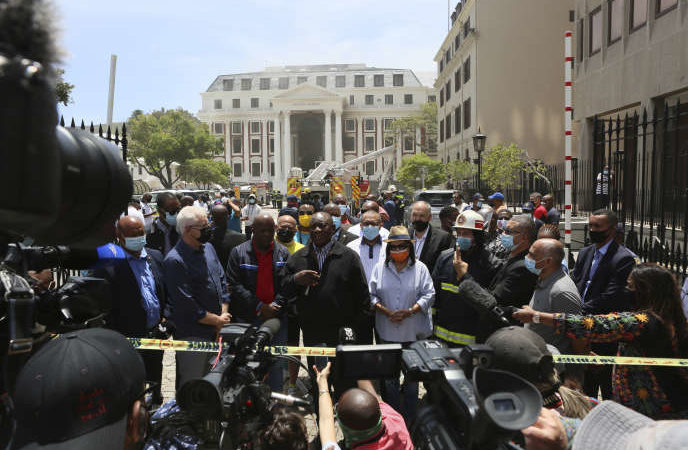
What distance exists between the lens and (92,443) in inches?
63.7

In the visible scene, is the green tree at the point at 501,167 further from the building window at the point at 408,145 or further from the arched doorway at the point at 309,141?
the arched doorway at the point at 309,141

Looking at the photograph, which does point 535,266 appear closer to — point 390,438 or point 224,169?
point 390,438

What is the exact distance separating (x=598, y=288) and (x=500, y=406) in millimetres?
3848

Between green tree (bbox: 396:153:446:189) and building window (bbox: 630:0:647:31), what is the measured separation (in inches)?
813

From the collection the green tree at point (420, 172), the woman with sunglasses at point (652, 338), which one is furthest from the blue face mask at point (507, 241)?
the green tree at point (420, 172)

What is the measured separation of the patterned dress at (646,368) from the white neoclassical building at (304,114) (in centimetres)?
7859

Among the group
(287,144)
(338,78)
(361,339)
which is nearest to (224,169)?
(287,144)

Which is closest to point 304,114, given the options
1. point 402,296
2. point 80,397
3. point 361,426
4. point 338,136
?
point 338,136

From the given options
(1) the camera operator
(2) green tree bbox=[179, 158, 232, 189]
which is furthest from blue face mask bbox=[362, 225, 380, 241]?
(2) green tree bbox=[179, 158, 232, 189]

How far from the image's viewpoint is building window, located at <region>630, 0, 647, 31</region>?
44.5 ft

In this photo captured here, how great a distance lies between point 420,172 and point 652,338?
33.8 meters

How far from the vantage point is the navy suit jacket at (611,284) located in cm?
445

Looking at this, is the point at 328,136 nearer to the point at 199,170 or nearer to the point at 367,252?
the point at 199,170

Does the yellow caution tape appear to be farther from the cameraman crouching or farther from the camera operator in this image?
the camera operator
